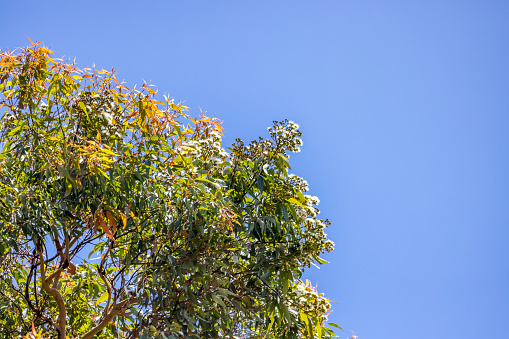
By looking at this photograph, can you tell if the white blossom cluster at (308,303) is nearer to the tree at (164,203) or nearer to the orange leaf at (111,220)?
the tree at (164,203)

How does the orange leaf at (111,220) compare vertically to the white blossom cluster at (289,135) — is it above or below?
below

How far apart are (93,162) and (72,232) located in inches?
50.4

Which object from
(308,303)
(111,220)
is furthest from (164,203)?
(308,303)

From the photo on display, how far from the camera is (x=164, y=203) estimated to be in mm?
4012

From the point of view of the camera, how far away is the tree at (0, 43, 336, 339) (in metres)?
4.01

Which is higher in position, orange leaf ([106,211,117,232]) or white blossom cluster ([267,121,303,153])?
white blossom cluster ([267,121,303,153])

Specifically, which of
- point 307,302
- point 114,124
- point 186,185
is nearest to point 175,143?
point 114,124

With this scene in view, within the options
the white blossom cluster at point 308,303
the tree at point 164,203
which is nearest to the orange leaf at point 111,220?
the tree at point 164,203

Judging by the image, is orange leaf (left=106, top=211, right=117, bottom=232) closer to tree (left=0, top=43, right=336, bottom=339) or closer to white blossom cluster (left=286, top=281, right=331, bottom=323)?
tree (left=0, top=43, right=336, bottom=339)

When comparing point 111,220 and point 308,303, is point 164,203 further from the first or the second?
point 308,303

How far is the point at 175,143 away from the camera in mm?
4914

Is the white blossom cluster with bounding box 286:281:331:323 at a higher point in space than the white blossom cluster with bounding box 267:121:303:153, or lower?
lower

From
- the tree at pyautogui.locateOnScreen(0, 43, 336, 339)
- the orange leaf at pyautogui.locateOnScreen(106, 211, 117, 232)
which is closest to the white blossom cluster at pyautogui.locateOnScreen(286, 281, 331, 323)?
the tree at pyautogui.locateOnScreen(0, 43, 336, 339)

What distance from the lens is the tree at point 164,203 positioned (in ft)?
13.1
